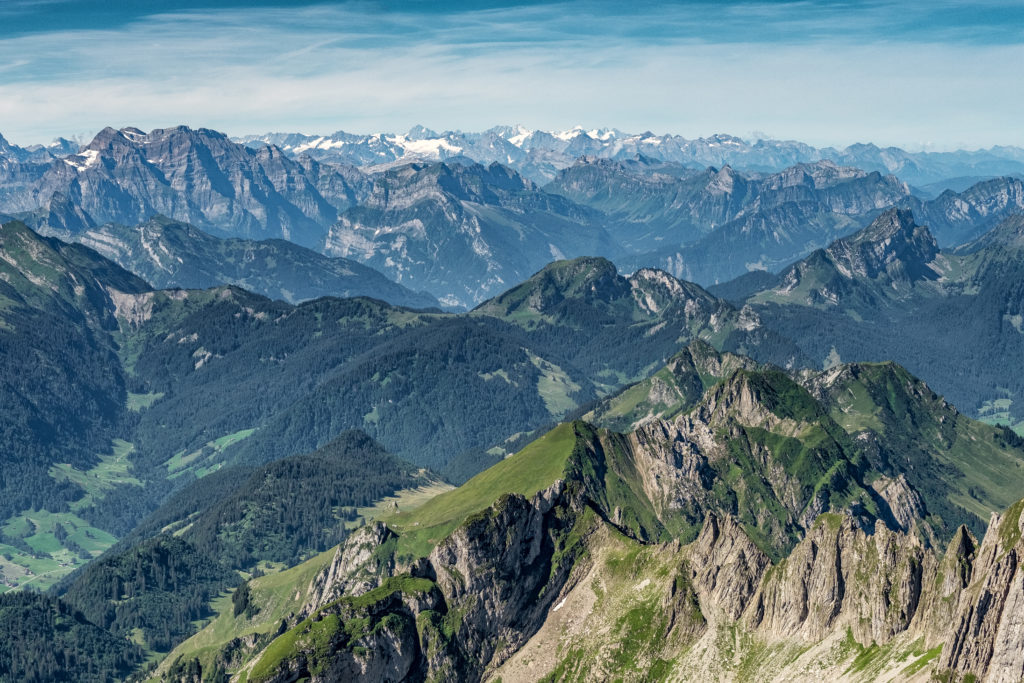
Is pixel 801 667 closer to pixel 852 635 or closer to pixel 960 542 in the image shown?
pixel 852 635

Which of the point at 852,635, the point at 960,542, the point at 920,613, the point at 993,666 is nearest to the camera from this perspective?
the point at 993,666

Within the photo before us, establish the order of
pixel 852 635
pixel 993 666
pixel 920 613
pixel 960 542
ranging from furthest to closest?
pixel 852 635 → pixel 920 613 → pixel 960 542 → pixel 993 666

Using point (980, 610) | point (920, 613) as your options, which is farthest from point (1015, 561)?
point (920, 613)

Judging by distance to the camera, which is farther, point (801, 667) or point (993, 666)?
point (801, 667)

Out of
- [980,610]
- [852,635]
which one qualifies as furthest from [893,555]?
[980,610]

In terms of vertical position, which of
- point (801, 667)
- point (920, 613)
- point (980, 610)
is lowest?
point (801, 667)

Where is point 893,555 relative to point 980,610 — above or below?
below
